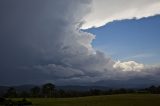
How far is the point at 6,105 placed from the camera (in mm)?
116125

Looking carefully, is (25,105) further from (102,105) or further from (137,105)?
(137,105)

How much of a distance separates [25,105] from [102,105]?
32.3m

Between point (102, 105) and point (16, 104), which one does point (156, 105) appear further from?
point (16, 104)

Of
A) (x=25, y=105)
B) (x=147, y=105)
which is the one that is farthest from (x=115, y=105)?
(x=25, y=105)

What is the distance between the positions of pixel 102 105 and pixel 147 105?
573 inches

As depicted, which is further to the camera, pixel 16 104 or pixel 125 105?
pixel 16 104

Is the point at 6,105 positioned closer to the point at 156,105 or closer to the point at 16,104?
the point at 16,104

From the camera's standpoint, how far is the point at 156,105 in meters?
99.9

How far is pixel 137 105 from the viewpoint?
98500 mm

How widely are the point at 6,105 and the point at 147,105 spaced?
52.1 meters

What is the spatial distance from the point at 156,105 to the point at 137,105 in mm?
6551

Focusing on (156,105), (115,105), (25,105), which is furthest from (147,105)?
(25,105)

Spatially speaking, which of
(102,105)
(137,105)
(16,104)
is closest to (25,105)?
(16,104)

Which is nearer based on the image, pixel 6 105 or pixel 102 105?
pixel 102 105
